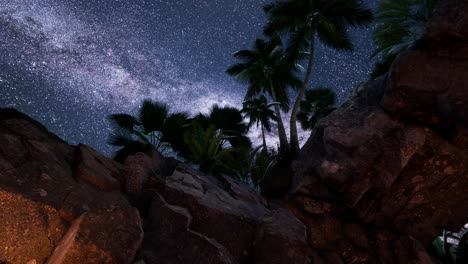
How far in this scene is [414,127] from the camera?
6.53m

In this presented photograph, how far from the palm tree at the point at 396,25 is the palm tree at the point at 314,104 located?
17.3 feet

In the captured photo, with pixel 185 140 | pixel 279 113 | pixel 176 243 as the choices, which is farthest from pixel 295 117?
pixel 176 243

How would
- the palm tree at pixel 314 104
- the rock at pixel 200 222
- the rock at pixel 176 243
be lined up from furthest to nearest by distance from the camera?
the palm tree at pixel 314 104
the rock at pixel 200 222
the rock at pixel 176 243

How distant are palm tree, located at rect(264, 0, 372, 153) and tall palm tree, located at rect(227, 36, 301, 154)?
12.3 ft

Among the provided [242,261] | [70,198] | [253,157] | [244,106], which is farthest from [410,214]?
[244,106]

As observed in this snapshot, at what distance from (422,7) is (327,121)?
777 cm

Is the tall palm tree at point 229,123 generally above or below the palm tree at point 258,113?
below

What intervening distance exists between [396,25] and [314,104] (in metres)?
7.10

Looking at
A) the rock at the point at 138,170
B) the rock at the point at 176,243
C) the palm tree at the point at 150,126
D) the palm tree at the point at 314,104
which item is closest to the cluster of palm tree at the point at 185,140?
the palm tree at the point at 150,126

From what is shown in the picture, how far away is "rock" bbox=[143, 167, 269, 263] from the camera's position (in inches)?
149

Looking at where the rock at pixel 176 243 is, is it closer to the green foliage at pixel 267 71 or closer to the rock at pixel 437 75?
the rock at pixel 437 75

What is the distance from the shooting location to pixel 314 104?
1723 centimetres

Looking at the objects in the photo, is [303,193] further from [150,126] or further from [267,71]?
[267,71]

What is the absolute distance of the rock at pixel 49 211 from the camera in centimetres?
297
